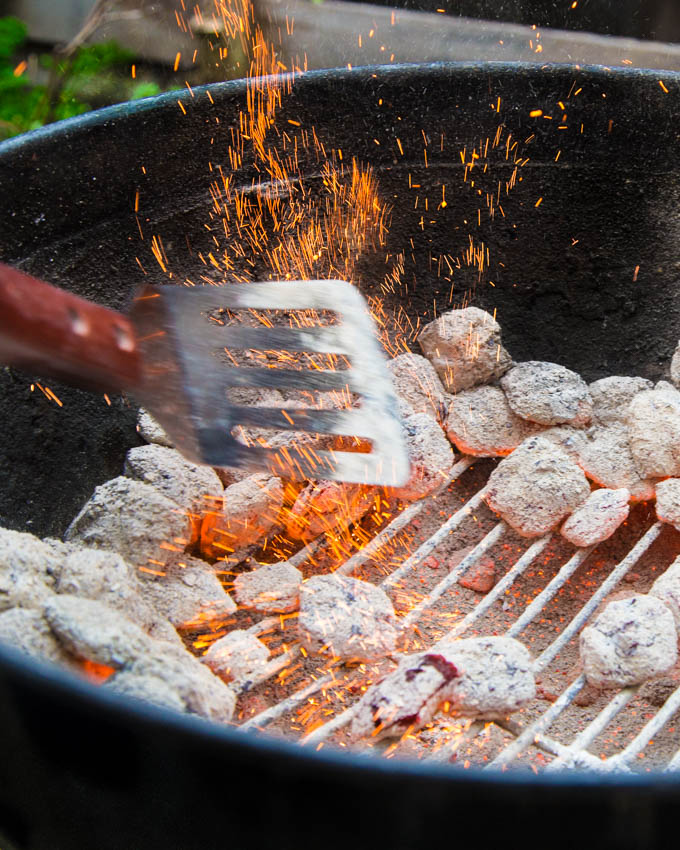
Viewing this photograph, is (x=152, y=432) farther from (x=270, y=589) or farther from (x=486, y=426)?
(x=486, y=426)

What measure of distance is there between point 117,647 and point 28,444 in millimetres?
486

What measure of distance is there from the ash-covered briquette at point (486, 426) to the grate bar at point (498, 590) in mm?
170

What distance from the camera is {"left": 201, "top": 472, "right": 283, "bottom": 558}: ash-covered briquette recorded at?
3.77 feet

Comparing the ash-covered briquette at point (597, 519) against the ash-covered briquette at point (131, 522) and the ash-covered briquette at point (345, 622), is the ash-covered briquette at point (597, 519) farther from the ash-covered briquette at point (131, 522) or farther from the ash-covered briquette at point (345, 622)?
the ash-covered briquette at point (131, 522)

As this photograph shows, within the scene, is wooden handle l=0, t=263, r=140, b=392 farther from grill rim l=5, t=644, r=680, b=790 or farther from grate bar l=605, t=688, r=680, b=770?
grate bar l=605, t=688, r=680, b=770

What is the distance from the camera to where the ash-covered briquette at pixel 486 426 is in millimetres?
1305

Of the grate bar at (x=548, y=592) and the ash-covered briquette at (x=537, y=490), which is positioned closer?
the grate bar at (x=548, y=592)

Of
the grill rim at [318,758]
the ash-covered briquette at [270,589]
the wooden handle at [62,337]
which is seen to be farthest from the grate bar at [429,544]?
the grill rim at [318,758]

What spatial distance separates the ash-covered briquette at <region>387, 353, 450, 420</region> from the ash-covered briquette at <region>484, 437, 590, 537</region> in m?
0.18

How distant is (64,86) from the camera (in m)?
Result: 2.39

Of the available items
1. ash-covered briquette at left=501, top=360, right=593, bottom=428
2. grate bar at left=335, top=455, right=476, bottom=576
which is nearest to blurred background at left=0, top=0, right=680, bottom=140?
ash-covered briquette at left=501, top=360, right=593, bottom=428

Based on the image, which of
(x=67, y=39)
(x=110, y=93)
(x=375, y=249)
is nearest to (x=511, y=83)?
(x=375, y=249)

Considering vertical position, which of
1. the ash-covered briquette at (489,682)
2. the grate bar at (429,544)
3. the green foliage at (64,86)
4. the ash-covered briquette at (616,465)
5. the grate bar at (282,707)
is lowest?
the grate bar at (282,707)

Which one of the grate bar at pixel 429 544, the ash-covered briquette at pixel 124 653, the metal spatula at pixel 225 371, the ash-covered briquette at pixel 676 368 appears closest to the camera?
the ash-covered briquette at pixel 124 653
